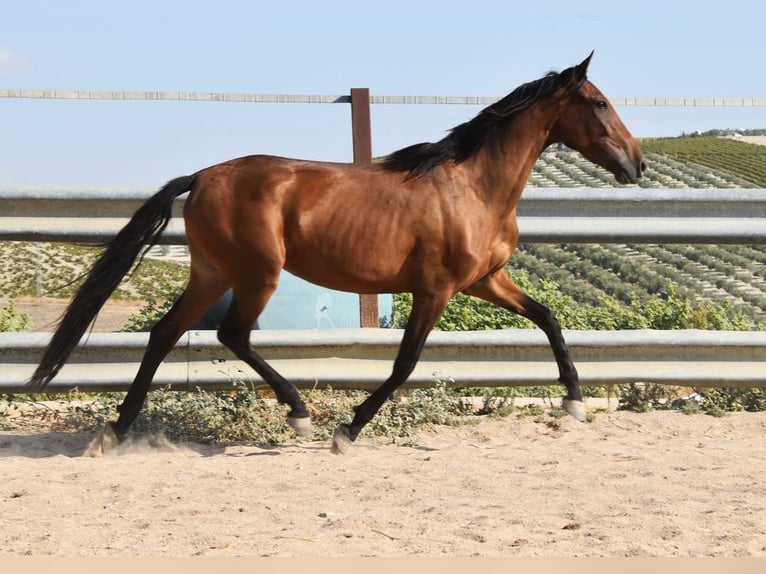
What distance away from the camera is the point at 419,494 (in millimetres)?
4652

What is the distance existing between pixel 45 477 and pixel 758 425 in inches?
152

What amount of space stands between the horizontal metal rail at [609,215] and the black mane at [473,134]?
59 centimetres

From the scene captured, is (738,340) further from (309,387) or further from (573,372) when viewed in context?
(309,387)

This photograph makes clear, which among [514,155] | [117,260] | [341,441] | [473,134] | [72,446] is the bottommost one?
[72,446]

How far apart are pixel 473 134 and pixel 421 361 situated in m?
1.36

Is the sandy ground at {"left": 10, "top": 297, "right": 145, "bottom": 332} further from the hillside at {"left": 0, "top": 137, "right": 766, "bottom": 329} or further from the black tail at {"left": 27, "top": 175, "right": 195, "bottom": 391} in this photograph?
the black tail at {"left": 27, "top": 175, "right": 195, "bottom": 391}

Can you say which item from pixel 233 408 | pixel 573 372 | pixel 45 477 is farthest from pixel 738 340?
pixel 45 477

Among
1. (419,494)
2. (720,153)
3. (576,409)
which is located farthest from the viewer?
(720,153)

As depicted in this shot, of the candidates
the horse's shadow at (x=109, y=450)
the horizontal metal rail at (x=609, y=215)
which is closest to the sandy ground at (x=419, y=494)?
the horse's shadow at (x=109, y=450)

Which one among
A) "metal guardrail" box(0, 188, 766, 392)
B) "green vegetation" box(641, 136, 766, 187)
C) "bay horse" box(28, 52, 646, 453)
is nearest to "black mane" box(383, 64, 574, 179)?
"bay horse" box(28, 52, 646, 453)

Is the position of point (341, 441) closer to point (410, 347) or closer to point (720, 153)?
point (410, 347)

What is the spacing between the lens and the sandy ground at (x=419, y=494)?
3820mm

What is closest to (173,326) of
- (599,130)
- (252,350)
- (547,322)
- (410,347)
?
(252,350)

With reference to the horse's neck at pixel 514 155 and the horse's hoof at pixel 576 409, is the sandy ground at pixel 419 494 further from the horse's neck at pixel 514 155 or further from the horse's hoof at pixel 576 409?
the horse's neck at pixel 514 155
